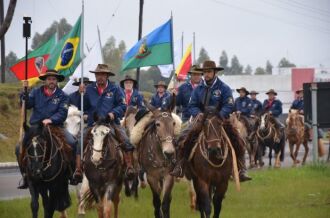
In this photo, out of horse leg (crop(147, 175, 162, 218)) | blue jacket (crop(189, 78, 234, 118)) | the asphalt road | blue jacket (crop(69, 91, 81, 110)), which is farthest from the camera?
the asphalt road

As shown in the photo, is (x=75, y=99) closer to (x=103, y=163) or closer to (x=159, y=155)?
(x=159, y=155)

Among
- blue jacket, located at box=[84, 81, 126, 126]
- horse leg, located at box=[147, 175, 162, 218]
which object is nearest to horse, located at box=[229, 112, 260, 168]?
horse leg, located at box=[147, 175, 162, 218]

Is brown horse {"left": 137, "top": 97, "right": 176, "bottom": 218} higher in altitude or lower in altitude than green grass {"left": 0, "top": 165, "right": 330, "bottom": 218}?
higher

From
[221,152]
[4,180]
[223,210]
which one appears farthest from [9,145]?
[221,152]

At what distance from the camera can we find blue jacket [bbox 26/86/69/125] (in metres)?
13.9

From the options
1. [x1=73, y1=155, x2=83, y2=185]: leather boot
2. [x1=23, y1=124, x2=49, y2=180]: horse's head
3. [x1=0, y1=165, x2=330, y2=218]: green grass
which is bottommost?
[x1=0, y1=165, x2=330, y2=218]: green grass

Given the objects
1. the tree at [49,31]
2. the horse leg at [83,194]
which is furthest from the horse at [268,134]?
the tree at [49,31]

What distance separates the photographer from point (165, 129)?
1365cm

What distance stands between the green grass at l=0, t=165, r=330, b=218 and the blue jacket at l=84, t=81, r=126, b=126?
208 centimetres

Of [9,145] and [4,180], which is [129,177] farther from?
[9,145]

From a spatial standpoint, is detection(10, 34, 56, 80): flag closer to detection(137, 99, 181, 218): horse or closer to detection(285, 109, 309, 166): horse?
detection(137, 99, 181, 218): horse

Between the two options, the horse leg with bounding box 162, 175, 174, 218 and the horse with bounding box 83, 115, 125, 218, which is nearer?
the horse with bounding box 83, 115, 125, 218

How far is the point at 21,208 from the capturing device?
15.4m

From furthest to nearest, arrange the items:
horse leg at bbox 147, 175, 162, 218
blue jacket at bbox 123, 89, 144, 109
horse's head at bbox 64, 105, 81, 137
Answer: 1. blue jacket at bbox 123, 89, 144, 109
2. horse's head at bbox 64, 105, 81, 137
3. horse leg at bbox 147, 175, 162, 218
